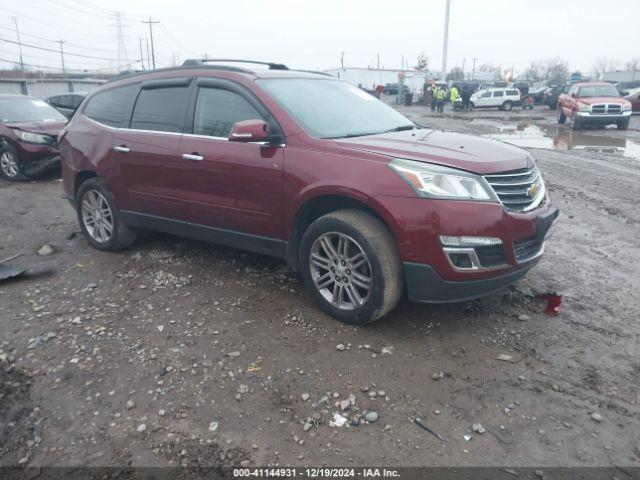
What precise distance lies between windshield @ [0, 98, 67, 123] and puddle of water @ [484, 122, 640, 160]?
12.2 m

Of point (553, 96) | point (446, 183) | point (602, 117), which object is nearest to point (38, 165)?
point (446, 183)

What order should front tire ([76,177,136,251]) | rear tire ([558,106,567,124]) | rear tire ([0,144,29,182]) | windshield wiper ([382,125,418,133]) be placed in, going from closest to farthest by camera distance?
windshield wiper ([382,125,418,133]), front tire ([76,177,136,251]), rear tire ([0,144,29,182]), rear tire ([558,106,567,124])

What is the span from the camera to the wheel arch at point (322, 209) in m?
3.45

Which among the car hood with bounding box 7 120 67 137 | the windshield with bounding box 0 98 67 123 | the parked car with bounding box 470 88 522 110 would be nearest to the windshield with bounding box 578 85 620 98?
the parked car with bounding box 470 88 522 110

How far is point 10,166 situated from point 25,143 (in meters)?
0.70

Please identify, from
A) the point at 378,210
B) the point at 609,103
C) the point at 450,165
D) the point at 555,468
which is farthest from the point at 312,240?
the point at 609,103

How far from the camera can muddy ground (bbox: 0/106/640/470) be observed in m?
2.60

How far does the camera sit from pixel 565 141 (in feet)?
51.1

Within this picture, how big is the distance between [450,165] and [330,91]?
69.7 inches

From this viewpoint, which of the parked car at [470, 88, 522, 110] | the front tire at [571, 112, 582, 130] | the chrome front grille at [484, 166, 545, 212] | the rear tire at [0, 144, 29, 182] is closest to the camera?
the chrome front grille at [484, 166, 545, 212]

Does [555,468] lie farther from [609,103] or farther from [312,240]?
[609,103]

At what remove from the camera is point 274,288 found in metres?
4.46

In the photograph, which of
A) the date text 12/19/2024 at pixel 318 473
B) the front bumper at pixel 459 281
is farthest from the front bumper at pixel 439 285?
the date text 12/19/2024 at pixel 318 473

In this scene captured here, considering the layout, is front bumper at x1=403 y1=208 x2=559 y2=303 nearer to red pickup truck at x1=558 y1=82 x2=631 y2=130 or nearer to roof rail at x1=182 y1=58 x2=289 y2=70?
roof rail at x1=182 y1=58 x2=289 y2=70
